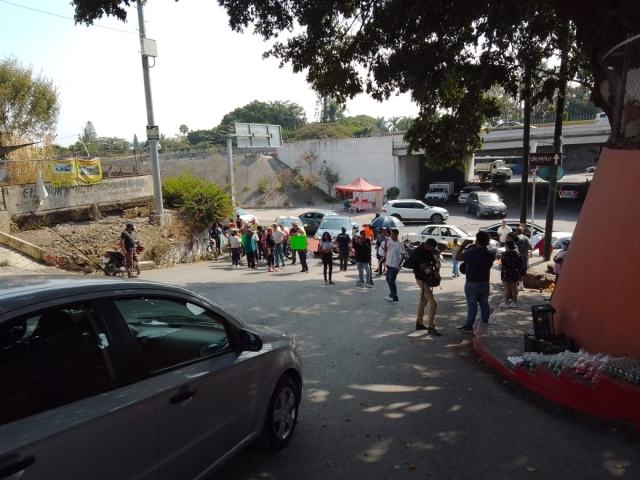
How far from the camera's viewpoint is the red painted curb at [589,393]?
439 cm

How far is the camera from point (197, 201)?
1867 cm

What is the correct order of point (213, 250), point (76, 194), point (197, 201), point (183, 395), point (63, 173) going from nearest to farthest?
point (183, 395), point (63, 173), point (76, 194), point (197, 201), point (213, 250)

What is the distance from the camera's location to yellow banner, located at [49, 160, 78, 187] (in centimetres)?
1564

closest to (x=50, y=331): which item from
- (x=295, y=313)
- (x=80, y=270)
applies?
(x=295, y=313)

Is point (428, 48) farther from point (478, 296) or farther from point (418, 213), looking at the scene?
point (418, 213)

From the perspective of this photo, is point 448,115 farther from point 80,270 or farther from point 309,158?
point 309,158

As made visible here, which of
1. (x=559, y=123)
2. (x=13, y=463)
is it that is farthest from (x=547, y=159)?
(x=13, y=463)

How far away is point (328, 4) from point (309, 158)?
38466 mm

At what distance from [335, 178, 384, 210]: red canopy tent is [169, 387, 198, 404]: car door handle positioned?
34319mm

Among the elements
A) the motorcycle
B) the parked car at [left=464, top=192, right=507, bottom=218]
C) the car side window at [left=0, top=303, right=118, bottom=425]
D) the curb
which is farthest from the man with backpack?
the parked car at [left=464, top=192, right=507, bottom=218]

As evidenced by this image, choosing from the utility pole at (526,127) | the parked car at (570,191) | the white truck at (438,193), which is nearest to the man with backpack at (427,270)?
the utility pole at (526,127)

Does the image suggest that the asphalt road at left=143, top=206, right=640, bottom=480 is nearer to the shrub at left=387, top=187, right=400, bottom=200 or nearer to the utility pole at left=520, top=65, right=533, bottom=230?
the utility pole at left=520, top=65, right=533, bottom=230

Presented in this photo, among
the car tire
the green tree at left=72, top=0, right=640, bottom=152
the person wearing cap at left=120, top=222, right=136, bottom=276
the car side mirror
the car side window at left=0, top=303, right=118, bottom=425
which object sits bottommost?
the car tire

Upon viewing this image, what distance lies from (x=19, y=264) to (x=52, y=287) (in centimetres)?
1206
